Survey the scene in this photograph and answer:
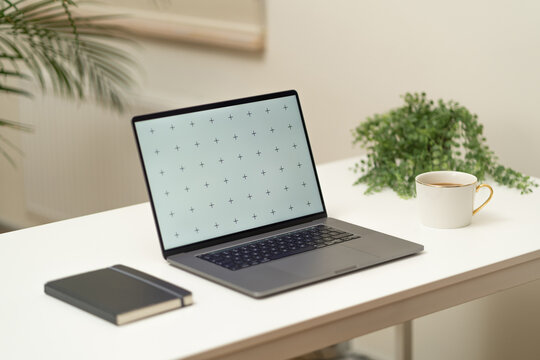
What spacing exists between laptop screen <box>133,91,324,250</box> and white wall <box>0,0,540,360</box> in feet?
2.47

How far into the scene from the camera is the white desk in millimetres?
1033

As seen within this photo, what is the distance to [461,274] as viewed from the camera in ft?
4.06

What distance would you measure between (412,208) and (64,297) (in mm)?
696

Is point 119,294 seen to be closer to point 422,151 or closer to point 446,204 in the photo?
point 446,204

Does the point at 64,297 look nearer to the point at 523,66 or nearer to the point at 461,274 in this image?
the point at 461,274

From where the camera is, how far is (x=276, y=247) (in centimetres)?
133

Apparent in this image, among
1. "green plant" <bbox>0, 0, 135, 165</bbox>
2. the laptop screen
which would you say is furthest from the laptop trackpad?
"green plant" <bbox>0, 0, 135, 165</bbox>

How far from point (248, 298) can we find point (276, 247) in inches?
7.5

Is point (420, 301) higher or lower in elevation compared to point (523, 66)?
lower

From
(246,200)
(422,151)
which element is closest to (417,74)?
(422,151)

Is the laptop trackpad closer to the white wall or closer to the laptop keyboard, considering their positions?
the laptop keyboard

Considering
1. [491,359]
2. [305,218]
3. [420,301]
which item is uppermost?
[305,218]

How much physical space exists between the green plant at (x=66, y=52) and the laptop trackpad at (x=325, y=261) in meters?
1.15

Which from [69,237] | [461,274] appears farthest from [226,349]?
[69,237]
